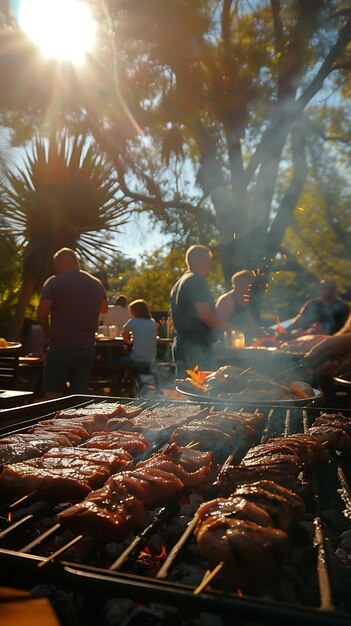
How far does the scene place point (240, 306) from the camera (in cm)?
775

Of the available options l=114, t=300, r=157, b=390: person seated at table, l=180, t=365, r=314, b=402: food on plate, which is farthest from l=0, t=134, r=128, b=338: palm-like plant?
l=180, t=365, r=314, b=402: food on plate

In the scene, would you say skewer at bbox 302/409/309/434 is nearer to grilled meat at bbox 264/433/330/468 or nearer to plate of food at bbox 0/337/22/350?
grilled meat at bbox 264/433/330/468

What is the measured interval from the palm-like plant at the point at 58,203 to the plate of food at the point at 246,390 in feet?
42.9

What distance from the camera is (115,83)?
13555 millimetres

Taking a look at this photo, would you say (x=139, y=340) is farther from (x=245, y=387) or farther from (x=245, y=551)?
(x=245, y=551)

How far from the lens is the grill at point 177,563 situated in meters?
1.08

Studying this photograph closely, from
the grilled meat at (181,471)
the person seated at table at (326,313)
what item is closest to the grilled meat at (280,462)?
the grilled meat at (181,471)

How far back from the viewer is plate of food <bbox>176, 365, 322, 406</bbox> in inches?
133

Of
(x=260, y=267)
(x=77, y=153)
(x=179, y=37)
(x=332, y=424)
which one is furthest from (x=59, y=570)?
→ (x=77, y=153)

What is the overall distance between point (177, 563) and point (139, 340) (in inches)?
314


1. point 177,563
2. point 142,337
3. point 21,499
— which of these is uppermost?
point 142,337

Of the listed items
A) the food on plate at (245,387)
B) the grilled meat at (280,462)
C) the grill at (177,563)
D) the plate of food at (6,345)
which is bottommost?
the grill at (177,563)

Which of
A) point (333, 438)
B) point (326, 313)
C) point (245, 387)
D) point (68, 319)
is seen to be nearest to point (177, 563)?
point (333, 438)

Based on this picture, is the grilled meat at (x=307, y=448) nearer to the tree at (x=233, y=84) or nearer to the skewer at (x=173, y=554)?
the skewer at (x=173, y=554)
